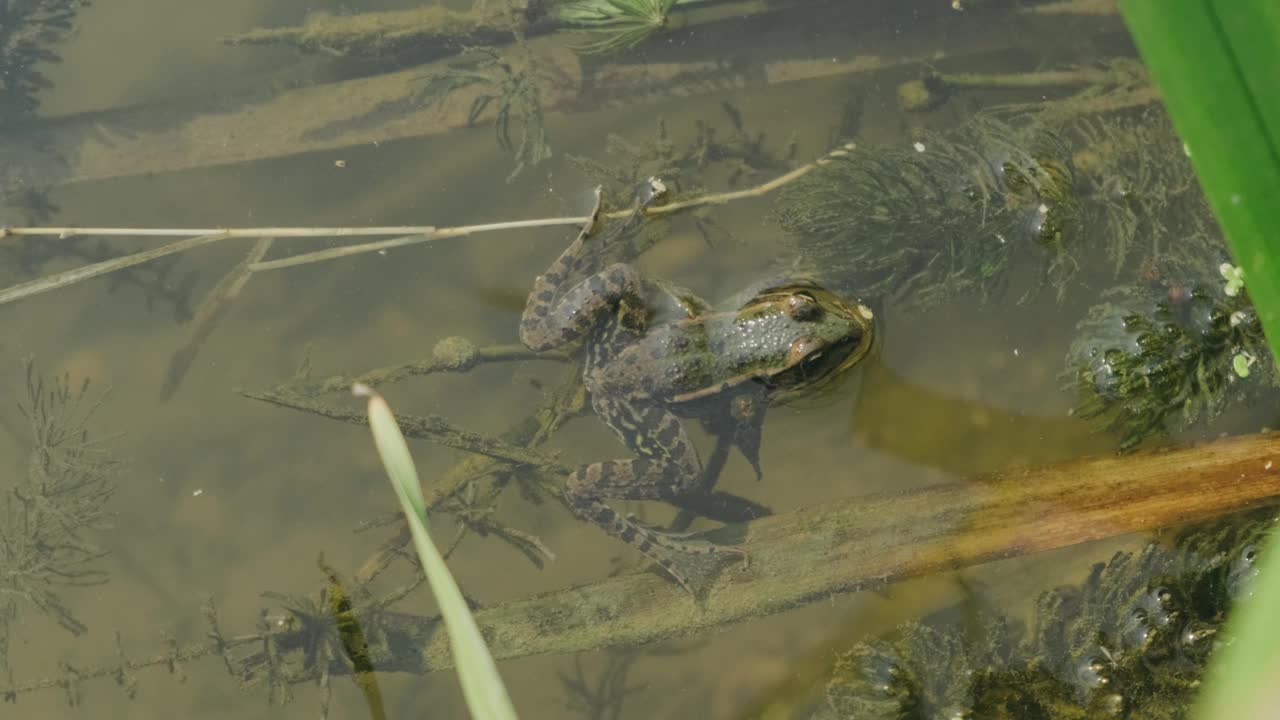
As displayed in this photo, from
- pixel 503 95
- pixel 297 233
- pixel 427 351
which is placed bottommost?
pixel 427 351

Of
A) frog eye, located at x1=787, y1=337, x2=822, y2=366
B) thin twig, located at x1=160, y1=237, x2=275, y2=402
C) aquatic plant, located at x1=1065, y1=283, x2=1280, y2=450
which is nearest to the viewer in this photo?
aquatic plant, located at x1=1065, y1=283, x2=1280, y2=450

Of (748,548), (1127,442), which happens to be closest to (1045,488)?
(1127,442)

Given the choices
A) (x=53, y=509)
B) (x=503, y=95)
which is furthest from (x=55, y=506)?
(x=503, y=95)

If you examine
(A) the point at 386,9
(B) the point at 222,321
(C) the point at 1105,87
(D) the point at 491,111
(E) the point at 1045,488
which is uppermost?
(A) the point at 386,9

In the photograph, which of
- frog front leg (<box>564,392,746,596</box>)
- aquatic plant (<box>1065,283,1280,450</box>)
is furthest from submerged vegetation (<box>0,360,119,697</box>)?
aquatic plant (<box>1065,283,1280,450</box>)

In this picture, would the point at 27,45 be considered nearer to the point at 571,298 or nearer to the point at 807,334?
the point at 571,298

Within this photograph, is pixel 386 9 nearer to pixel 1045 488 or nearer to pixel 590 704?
pixel 590 704

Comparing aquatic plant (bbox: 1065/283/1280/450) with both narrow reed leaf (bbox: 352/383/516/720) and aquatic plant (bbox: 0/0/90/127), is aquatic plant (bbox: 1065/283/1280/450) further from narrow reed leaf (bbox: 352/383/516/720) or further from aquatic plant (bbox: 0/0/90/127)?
aquatic plant (bbox: 0/0/90/127)
